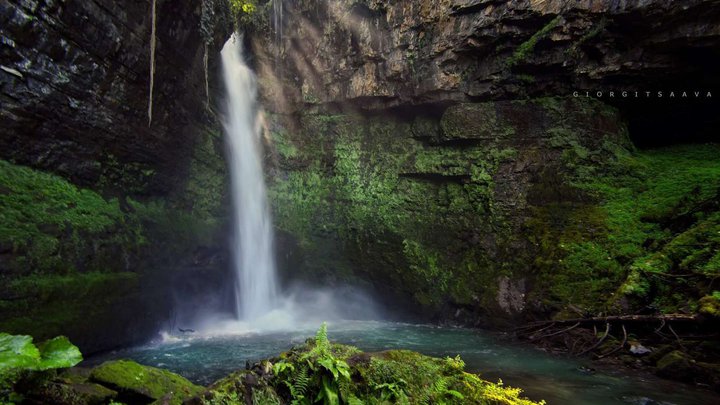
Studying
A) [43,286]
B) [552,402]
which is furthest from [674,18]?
[43,286]

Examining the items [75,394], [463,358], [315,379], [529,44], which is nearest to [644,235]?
[463,358]

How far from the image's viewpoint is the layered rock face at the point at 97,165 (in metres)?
7.46

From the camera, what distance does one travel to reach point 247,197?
50.5ft

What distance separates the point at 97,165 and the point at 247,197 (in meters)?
6.05

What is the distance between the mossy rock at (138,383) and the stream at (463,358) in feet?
9.15

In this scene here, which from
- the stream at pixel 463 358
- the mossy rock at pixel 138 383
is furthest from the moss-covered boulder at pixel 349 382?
the stream at pixel 463 358

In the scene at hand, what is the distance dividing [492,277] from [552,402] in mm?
7641

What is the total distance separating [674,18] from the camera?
1164cm

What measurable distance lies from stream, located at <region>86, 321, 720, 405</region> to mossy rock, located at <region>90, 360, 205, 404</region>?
279 cm

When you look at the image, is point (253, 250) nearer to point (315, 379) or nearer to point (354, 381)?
point (354, 381)

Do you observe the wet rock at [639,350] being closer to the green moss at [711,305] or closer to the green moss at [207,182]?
the green moss at [711,305]

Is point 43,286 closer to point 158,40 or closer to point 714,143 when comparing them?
point 158,40

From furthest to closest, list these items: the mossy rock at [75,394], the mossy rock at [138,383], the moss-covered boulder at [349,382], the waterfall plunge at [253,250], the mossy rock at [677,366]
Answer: the waterfall plunge at [253,250] < the mossy rock at [677,366] < the mossy rock at [138,383] < the moss-covered boulder at [349,382] < the mossy rock at [75,394]

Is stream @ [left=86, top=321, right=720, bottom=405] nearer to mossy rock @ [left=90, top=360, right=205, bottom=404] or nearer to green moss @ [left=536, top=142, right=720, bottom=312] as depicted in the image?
green moss @ [left=536, top=142, right=720, bottom=312]
